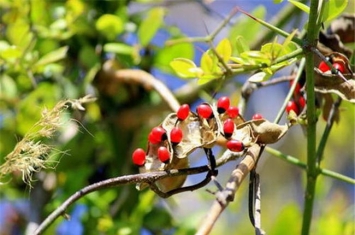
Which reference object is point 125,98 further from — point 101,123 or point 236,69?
point 236,69

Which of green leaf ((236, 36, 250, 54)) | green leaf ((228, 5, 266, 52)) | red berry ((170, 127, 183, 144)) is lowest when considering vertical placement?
green leaf ((228, 5, 266, 52))

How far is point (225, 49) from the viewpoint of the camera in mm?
634

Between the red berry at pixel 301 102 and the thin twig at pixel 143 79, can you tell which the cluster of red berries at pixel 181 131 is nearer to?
the red berry at pixel 301 102

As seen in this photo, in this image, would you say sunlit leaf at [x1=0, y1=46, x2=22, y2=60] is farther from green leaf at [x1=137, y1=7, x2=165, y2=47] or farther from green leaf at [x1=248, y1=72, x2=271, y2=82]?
green leaf at [x1=248, y1=72, x2=271, y2=82]

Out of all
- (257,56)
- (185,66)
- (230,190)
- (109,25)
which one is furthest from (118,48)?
(230,190)

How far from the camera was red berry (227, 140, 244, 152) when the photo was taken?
0.53m

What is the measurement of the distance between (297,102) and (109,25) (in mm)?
343

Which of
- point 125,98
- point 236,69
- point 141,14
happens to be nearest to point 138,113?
point 125,98

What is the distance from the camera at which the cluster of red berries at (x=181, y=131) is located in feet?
1.77

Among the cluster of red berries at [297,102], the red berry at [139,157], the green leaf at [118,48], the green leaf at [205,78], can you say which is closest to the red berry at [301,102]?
the cluster of red berries at [297,102]

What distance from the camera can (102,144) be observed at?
104 cm

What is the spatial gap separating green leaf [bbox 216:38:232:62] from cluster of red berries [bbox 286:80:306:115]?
0.30 feet

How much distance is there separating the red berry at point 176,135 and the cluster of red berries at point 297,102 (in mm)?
179

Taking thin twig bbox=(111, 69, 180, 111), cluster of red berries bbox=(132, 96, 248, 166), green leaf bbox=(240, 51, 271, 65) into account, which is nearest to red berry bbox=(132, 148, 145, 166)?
cluster of red berries bbox=(132, 96, 248, 166)
